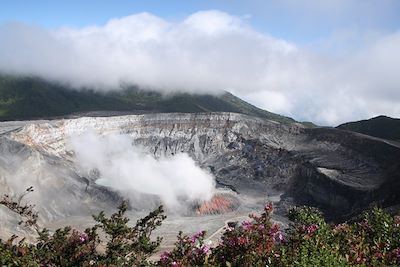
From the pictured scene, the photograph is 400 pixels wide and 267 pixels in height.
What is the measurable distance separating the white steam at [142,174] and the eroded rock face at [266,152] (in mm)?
4320

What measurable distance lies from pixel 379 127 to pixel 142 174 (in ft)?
263

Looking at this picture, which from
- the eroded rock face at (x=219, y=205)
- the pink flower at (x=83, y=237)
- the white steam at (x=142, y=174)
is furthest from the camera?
the white steam at (x=142, y=174)

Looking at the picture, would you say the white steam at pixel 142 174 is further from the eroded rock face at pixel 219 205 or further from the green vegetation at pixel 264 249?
the green vegetation at pixel 264 249

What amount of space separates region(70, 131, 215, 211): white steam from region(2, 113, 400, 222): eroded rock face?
14.2 feet

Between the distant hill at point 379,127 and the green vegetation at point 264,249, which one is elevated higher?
the distant hill at point 379,127

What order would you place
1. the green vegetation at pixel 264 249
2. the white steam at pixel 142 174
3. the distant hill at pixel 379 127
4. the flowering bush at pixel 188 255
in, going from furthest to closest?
the distant hill at pixel 379 127, the white steam at pixel 142 174, the flowering bush at pixel 188 255, the green vegetation at pixel 264 249

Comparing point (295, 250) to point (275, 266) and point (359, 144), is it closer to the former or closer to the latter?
point (275, 266)

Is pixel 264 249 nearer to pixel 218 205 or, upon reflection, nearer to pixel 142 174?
pixel 218 205

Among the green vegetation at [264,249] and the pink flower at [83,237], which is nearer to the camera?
the green vegetation at [264,249]

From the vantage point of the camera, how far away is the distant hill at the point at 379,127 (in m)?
132

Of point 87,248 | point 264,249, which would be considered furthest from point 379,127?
point 264,249

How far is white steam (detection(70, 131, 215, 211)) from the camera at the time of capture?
80000mm

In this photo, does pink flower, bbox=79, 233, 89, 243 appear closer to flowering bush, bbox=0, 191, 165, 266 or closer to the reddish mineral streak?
flowering bush, bbox=0, 191, 165, 266

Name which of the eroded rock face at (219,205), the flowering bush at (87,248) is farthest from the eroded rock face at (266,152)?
the flowering bush at (87,248)
